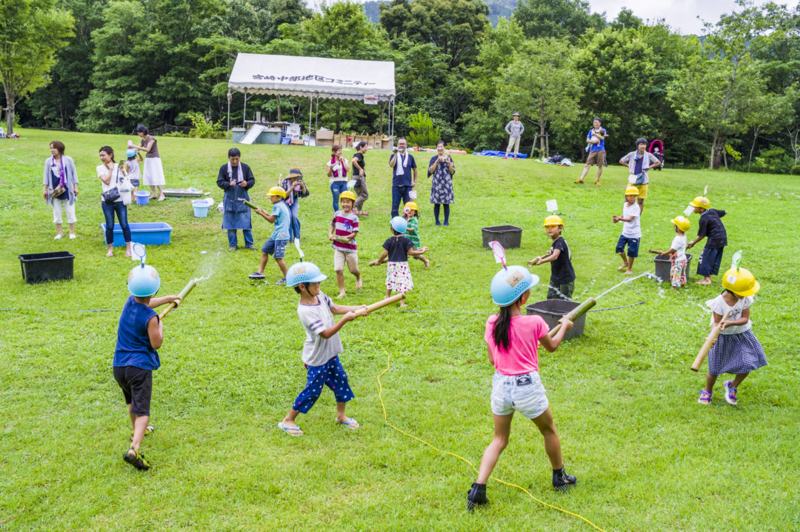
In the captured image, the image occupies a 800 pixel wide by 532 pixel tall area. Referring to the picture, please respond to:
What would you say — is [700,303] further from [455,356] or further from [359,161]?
[359,161]

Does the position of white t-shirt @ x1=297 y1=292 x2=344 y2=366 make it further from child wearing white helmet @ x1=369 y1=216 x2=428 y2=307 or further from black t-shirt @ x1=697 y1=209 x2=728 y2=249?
black t-shirt @ x1=697 y1=209 x2=728 y2=249

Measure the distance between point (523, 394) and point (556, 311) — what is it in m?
3.59

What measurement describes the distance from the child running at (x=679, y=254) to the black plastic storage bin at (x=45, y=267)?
29.9 feet

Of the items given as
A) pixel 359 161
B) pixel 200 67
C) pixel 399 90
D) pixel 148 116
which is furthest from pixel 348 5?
pixel 359 161

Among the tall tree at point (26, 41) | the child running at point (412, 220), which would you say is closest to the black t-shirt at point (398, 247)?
the child running at point (412, 220)

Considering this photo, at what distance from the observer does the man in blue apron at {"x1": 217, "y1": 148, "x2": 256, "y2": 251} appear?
1102 cm

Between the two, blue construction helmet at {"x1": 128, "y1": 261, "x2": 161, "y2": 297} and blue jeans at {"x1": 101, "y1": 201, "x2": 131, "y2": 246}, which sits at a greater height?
blue construction helmet at {"x1": 128, "y1": 261, "x2": 161, "y2": 297}

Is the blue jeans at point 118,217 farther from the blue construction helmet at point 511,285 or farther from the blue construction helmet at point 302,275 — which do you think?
the blue construction helmet at point 511,285

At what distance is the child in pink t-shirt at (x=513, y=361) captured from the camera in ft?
13.6

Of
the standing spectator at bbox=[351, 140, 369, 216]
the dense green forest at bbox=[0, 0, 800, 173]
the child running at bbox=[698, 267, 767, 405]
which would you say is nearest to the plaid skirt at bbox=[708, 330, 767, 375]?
the child running at bbox=[698, 267, 767, 405]

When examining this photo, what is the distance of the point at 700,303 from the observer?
29.4 feet

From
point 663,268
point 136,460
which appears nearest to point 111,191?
point 136,460

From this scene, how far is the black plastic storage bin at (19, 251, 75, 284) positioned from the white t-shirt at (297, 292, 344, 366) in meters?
6.11

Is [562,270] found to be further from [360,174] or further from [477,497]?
[360,174]
